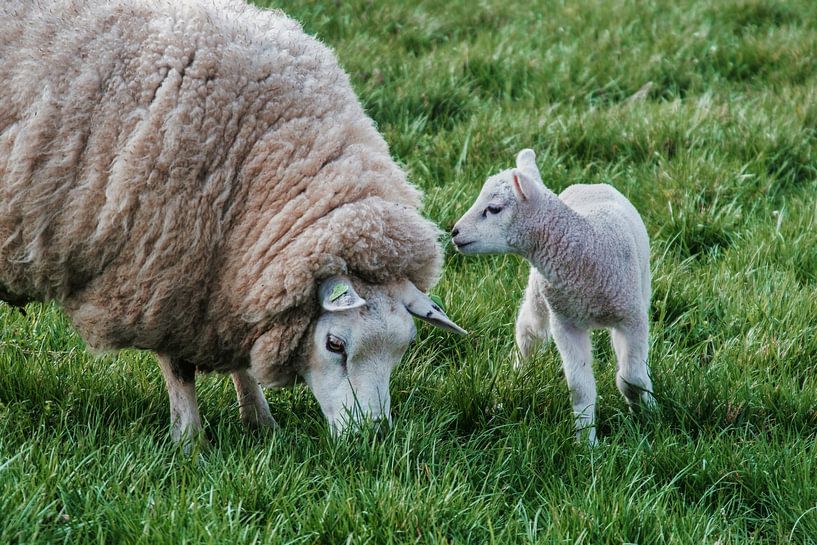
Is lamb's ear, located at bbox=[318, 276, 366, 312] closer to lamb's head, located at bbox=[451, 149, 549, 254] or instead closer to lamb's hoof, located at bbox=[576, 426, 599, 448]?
lamb's head, located at bbox=[451, 149, 549, 254]

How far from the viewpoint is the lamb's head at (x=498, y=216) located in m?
3.15

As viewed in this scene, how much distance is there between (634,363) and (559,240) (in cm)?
50

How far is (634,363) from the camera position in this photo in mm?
3316

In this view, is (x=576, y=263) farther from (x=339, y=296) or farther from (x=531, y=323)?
(x=339, y=296)

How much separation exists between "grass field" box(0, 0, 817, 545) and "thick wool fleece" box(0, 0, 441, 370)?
420 millimetres

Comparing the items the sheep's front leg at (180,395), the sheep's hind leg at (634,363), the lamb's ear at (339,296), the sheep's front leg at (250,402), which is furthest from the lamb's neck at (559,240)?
the sheep's front leg at (180,395)

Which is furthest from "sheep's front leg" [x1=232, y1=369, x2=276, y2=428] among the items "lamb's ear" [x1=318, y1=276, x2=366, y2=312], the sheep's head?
"lamb's ear" [x1=318, y1=276, x2=366, y2=312]

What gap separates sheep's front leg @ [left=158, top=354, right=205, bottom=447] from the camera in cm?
320

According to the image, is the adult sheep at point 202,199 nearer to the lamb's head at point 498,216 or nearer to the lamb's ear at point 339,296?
the lamb's ear at point 339,296

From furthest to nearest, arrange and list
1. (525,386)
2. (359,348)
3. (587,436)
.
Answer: (525,386) → (587,436) → (359,348)

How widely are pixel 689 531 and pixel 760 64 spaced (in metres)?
4.45

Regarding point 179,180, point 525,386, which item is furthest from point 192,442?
point 525,386

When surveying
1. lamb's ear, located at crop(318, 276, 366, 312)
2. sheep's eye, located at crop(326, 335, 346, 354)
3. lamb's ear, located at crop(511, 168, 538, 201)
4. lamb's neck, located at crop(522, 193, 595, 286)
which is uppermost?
lamb's ear, located at crop(511, 168, 538, 201)

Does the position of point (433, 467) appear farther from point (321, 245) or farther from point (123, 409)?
point (123, 409)
